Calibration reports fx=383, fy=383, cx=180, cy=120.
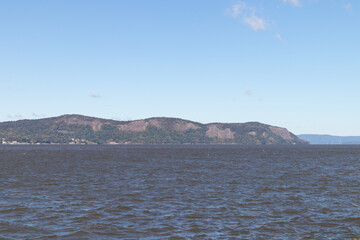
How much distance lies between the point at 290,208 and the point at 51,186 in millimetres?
25799

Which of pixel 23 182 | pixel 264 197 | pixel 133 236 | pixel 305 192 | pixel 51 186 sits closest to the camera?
pixel 133 236

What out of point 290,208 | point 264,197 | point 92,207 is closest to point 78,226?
point 92,207

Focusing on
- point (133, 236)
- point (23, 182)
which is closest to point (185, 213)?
point (133, 236)

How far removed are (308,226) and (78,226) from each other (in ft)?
46.2

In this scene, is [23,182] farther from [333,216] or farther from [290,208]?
[333,216]

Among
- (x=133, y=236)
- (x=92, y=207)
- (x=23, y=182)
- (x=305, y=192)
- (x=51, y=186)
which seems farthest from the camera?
(x=23, y=182)

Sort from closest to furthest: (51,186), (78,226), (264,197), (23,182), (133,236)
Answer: (133,236)
(78,226)
(264,197)
(51,186)
(23,182)

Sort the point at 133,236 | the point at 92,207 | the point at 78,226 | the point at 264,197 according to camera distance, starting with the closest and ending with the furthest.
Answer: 1. the point at 133,236
2. the point at 78,226
3. the point at 92,207
4. the point at 264,197

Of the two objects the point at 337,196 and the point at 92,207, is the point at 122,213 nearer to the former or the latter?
the point at 92,207

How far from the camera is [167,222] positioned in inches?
958

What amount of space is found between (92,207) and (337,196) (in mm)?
22575

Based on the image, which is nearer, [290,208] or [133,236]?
[133,236]

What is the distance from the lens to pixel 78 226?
22984 mm

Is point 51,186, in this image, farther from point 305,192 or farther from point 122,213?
point 305,192
